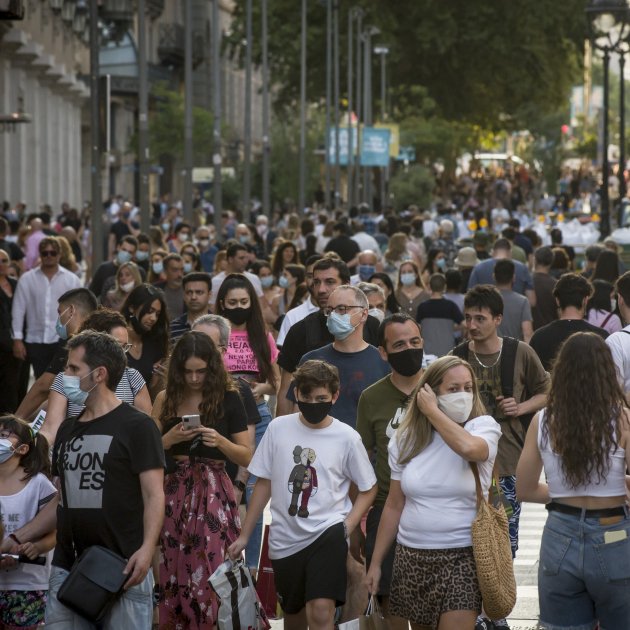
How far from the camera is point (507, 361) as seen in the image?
9.70m

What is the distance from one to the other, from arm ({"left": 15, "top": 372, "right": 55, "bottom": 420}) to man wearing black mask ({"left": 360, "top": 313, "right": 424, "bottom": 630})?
238 centimetres

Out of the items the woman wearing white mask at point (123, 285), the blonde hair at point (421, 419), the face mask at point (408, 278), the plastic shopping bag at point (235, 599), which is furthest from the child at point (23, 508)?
the face mask at point (408, 278)

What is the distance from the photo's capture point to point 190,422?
827 centimetres

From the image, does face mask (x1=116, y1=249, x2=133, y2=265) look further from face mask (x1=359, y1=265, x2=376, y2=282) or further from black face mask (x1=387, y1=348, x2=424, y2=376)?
black face mask (x1=387, y1=348, x2=424, y2=376)

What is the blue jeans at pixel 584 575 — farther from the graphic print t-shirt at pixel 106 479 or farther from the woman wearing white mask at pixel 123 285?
the woman wearing white mask at pixel 123 285

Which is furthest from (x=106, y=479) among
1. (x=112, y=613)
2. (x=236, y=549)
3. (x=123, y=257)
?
(x=123, y=257)

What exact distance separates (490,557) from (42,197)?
162 feet

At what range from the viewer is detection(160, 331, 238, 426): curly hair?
8469mm

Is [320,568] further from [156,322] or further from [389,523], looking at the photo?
[156,322]

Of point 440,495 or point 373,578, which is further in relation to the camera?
point 373,578

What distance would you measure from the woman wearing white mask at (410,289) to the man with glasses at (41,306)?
298 cm

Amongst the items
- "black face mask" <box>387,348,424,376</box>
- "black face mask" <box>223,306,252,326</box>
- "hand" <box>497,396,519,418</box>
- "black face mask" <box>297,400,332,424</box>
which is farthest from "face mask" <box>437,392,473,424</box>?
"black face mask" <box>223,306,252,326</box>

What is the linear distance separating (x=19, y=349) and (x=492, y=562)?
8.81 meters

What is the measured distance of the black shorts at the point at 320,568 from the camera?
8.09m
